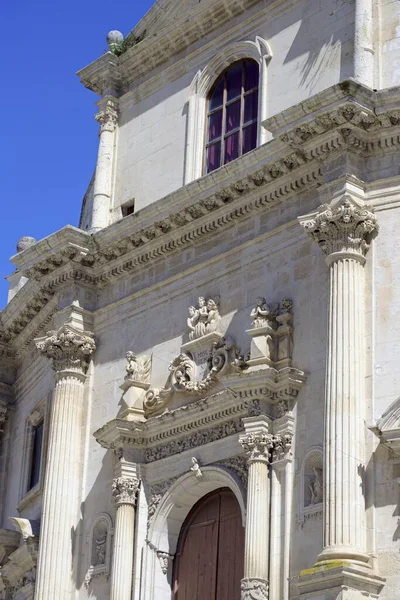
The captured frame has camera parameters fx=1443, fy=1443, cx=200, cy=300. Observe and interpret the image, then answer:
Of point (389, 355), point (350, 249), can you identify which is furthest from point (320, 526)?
point (350, 249)

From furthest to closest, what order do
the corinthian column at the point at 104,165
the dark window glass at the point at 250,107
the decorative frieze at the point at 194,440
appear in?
1. the corinthian column at the point at 104,165
2. the dark window glass at the point at 250,107
3. the decorative frieze at the point at 194,440

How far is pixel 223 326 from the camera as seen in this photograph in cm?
2214

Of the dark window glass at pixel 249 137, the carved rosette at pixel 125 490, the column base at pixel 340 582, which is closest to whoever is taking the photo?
the column base at pixel 340 582

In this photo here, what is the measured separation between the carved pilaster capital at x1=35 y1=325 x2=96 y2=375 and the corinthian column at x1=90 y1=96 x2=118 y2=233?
6.48 feet

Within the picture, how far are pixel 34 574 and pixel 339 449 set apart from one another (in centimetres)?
770

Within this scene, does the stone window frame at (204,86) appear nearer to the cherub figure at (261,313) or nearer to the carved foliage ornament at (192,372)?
the carved foliage ornament at (192,372)

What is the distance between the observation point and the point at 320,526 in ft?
63.0

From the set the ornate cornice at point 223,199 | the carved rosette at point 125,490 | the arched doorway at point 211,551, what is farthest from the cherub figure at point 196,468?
the ornate cornice at point 223,199

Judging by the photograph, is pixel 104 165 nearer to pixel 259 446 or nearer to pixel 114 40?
pixel 114 40

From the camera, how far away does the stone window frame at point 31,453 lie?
2538cm

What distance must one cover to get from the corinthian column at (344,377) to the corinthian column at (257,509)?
1.44 m

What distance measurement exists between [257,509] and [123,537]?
3012 millimetres

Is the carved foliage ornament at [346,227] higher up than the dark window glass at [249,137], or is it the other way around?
the dark window glass at [249,137]

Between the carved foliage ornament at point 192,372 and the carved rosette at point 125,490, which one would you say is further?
the carved rosette at point 125,490
